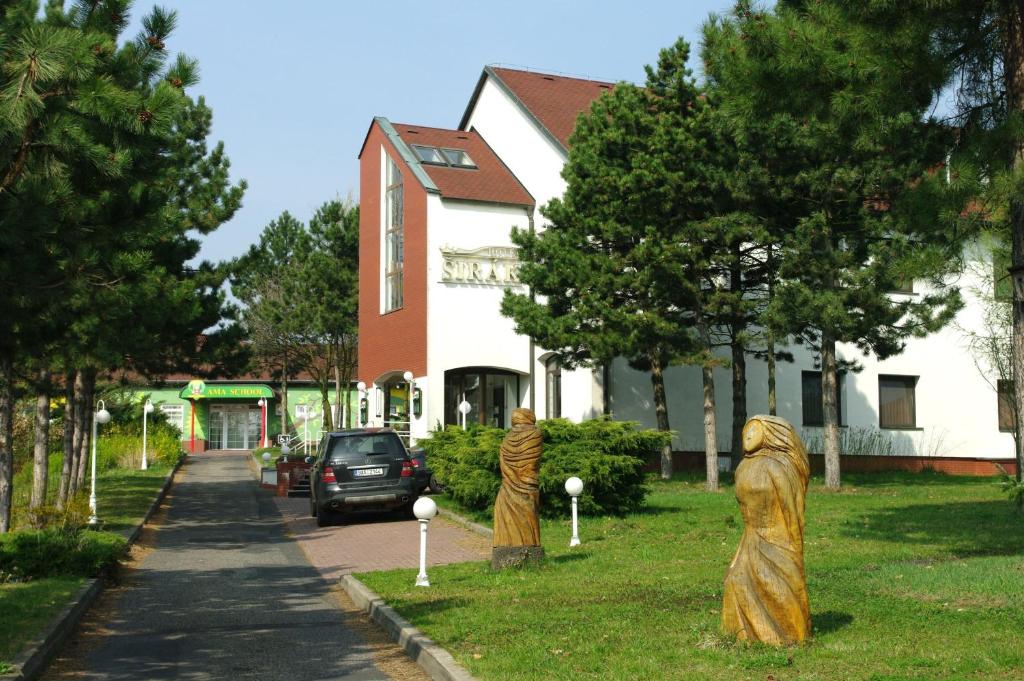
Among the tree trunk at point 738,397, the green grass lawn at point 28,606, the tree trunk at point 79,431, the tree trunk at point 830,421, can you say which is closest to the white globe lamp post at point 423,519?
the green grass lawn at point 28,606

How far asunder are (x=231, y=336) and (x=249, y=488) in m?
6.73

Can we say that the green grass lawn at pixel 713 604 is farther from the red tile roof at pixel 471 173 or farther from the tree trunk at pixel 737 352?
the red tile roof at pixel 471 173

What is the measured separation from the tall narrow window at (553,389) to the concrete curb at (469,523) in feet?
40.8

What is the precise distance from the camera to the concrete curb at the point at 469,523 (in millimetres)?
17195

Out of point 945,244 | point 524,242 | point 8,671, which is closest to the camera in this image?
point 8,671

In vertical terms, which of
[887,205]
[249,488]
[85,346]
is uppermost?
[887,205]

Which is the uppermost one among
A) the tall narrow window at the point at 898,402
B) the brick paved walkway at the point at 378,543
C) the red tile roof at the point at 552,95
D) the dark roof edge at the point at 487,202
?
the red tile roof at the point at 552,95

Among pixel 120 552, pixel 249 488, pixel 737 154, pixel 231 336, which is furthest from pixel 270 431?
pixel 120 552

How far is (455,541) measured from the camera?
1658cm

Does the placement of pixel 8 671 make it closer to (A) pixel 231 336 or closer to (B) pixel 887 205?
(B) pixel 887 205

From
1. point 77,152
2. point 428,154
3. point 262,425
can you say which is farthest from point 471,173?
point 262,425

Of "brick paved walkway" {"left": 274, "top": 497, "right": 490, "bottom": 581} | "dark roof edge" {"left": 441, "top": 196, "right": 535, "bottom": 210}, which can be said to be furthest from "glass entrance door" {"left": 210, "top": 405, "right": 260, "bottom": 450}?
"brick paved walkway" {"left": 274, "top": 497, "right": 490, "bottom": 581}

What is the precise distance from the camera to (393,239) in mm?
36781

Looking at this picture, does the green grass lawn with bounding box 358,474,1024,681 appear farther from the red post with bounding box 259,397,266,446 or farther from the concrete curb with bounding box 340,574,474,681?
the red post with bounding box 259,397,266,446
